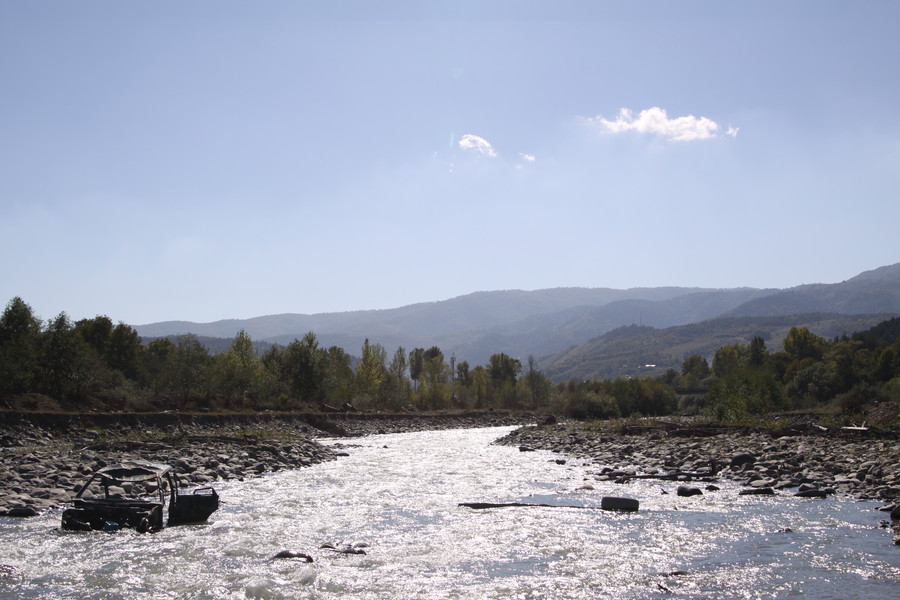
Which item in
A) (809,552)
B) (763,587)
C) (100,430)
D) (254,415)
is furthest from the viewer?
(254,415)

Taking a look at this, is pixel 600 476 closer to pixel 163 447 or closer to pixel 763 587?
pixel 763 587

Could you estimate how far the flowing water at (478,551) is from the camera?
11.7 m

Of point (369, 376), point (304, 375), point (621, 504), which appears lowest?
point (621, 504)

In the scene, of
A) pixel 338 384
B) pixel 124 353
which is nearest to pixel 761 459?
pixel 338 384

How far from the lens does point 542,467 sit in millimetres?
32406

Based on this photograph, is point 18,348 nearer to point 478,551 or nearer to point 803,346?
point 478,551

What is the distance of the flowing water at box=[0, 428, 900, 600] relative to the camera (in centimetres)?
1166

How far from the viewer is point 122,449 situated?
3152 centimetres

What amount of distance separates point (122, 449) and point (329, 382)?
54986 millimetres

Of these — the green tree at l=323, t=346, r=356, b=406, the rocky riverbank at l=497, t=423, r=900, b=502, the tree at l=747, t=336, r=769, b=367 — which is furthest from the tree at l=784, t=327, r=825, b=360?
the rocky riverbank at l=497, t=423, r=900, b=502

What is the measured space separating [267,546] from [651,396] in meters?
89.8

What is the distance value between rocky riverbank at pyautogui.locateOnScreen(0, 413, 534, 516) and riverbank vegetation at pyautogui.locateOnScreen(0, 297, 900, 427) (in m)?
7.76

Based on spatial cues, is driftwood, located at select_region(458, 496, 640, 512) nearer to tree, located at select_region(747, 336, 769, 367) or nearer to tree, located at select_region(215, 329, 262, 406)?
tree, located at select_region(215, 329, 262, 406)

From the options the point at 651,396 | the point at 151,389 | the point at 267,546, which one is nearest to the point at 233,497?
the point at 267,546
